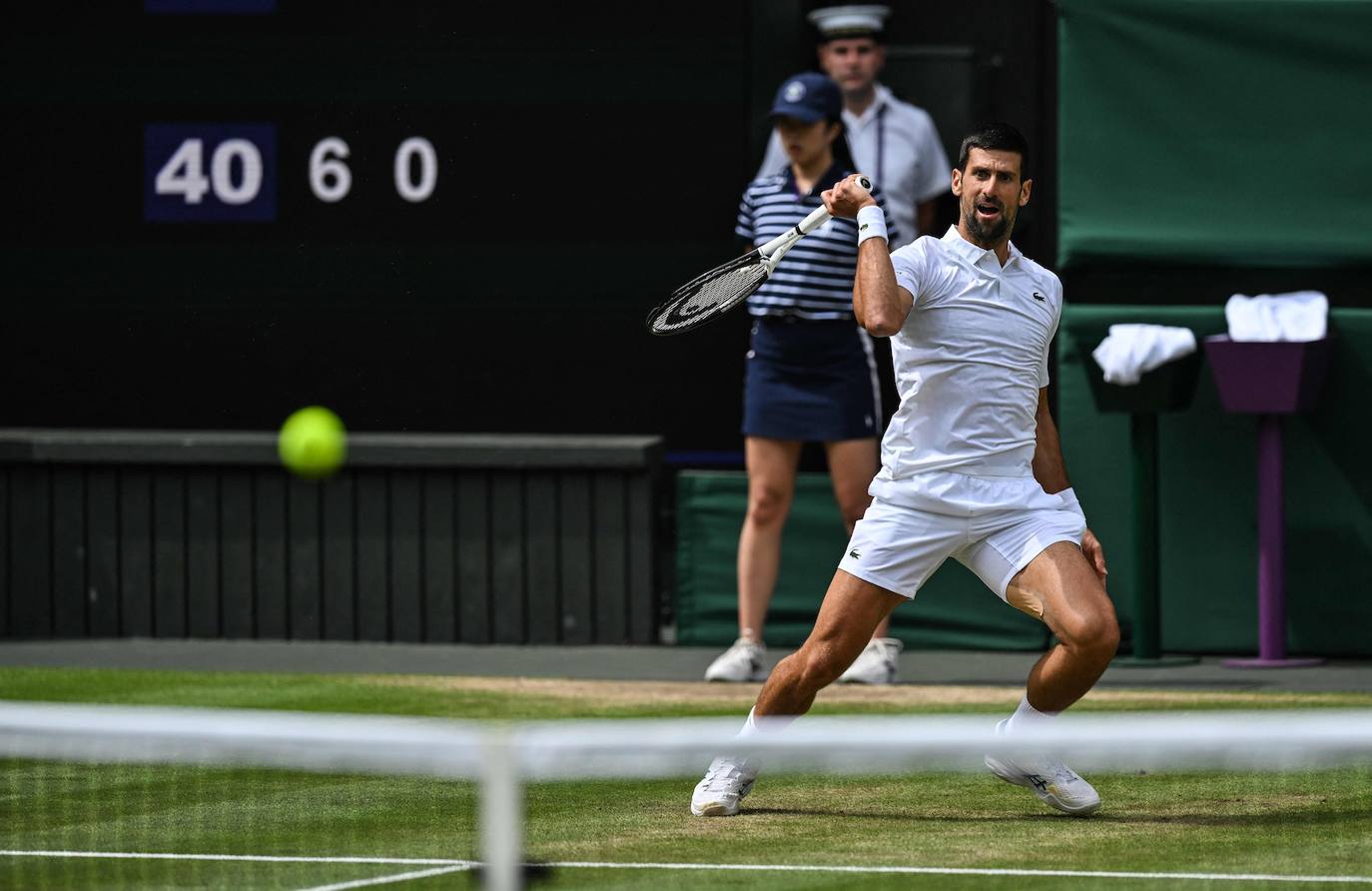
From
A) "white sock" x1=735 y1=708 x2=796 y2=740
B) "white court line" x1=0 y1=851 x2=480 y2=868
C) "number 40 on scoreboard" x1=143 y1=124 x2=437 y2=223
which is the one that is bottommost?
"white court line" x1=0 y1=851 x2=480 y2=868

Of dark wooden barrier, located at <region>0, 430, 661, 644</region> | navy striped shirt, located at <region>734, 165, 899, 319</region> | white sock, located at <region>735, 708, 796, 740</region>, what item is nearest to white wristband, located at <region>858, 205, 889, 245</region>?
white sock, located at <region>735, 708, 796, 740</region>

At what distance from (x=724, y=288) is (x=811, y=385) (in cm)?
194

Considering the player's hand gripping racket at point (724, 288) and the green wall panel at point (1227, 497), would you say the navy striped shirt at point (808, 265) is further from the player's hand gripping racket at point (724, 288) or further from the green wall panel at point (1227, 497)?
the player's hand gripping racket at point (724, 288)

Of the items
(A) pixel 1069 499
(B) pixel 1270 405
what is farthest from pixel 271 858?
(B) pixel 1270 405

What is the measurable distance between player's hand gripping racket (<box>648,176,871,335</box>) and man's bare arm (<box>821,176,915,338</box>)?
0.79ft

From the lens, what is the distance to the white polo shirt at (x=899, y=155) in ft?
27.6

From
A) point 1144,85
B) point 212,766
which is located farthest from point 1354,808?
point 1144,85

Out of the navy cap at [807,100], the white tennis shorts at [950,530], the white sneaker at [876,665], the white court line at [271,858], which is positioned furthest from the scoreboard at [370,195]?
the white court line at [271,858]

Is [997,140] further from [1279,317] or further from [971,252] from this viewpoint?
[1279,317]

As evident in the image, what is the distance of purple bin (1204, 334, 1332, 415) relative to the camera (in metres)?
7.77

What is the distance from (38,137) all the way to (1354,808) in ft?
19.0

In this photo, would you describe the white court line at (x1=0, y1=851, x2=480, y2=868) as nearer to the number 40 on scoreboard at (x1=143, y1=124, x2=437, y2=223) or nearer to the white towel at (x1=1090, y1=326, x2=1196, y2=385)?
the white towel at (x1=1090, y1=326, x2=1196, y2=385)

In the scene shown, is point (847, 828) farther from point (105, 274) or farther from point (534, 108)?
point (105, 274)

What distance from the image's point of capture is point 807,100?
289 inches
